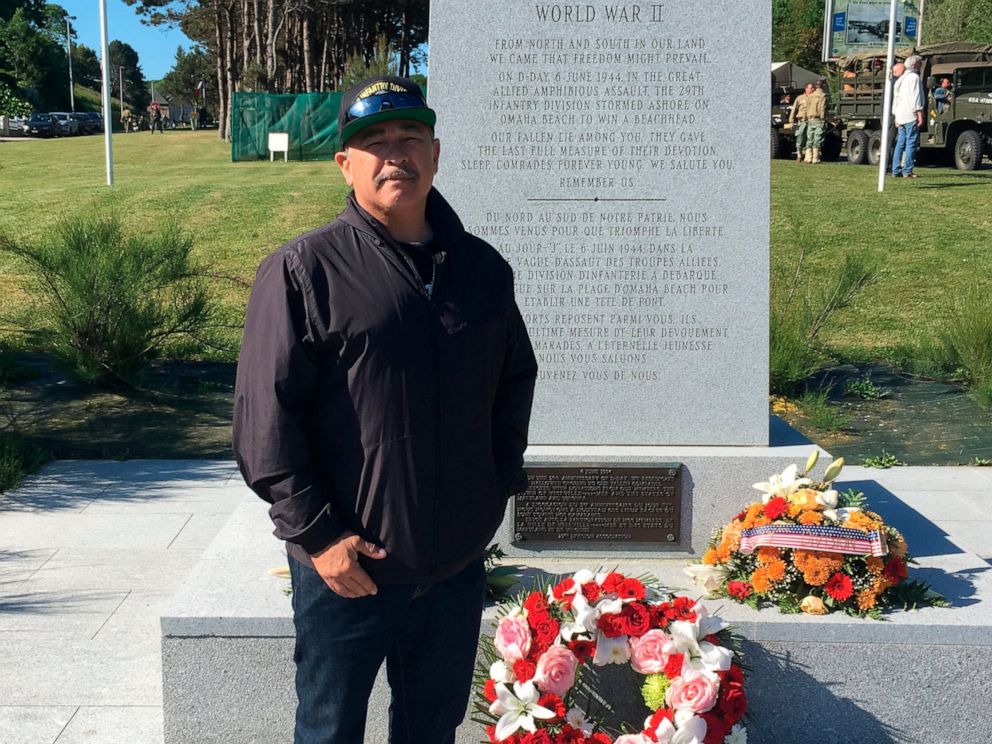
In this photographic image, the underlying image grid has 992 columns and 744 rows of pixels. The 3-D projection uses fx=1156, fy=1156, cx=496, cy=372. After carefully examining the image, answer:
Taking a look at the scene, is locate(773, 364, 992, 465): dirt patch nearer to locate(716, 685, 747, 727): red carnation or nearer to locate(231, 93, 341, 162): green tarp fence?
locate(716, 685, 747, 727): red carnation

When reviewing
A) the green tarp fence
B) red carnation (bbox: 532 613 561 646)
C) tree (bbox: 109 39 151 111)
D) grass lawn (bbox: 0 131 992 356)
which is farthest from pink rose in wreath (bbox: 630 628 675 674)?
tree (bbox: 109 39 151 111)

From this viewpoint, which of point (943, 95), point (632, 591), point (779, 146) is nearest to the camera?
point (632, 591)

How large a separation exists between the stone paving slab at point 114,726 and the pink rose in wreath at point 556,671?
1.40 meters

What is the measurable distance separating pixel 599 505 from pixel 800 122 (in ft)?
75.8

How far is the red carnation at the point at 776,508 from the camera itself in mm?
3912

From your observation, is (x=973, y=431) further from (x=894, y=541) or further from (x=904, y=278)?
(x=904, y=278)

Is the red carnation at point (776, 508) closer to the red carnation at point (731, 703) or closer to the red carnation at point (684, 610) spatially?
the red carnation at point (684, 610)

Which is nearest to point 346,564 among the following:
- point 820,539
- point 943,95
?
point 820,539

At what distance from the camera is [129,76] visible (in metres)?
132

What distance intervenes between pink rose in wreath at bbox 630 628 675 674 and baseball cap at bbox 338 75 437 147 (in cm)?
159

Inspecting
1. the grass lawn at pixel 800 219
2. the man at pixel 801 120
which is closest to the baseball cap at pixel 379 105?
the grass lawn at pixel 800 219

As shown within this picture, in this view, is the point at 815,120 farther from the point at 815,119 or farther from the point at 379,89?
the point at 379,89

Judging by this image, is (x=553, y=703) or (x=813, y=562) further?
(x=813, y=562)

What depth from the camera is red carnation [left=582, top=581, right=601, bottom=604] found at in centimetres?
340
